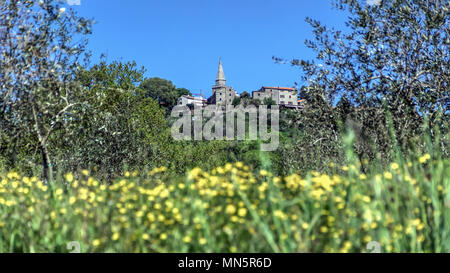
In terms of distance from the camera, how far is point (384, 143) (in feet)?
36.3

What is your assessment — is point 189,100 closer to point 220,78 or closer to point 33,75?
point 220,78

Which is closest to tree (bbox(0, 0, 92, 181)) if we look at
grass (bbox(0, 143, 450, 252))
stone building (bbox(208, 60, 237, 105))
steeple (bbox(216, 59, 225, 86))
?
grass (bbox(0, 143, 450, 252))

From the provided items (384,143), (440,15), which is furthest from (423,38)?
(384,143)

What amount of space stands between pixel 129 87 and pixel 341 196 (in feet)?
73.7

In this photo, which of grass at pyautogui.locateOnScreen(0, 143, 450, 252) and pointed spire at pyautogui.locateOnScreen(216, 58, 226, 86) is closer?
grass at pyautogui.locateOnScreen(0, 143, 450, 252)

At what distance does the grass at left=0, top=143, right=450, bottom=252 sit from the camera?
522cm
